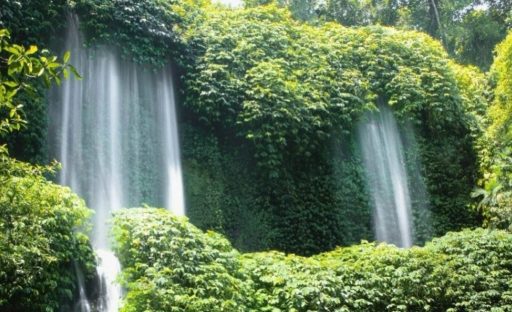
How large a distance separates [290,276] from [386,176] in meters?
6.68

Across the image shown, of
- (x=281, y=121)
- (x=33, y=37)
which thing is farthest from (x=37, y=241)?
(x=281, y=121)

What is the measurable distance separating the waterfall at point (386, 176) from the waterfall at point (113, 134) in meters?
4.92

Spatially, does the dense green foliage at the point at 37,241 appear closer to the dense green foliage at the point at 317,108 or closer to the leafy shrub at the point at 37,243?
the leafy shrub at the point at 37,243

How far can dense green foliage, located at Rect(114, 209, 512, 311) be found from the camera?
7.50 m

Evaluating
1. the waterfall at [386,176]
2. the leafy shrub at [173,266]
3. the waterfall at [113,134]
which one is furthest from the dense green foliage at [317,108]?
the leafy shrub at [173,266]

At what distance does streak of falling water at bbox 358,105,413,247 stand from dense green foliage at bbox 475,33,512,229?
1860mm

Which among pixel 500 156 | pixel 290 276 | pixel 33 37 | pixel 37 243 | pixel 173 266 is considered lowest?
pixel 290 276

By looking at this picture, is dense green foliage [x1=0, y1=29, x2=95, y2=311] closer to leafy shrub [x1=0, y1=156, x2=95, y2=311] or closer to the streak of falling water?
leafy shrub [x1=0, y1=156, x2=95, y2=311]

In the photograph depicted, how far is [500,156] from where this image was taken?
13188 mm

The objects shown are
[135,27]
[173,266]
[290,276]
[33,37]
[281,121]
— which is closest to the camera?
[173,266]

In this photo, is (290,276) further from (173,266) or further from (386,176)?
(386,176)

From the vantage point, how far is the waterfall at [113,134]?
11.2 metres

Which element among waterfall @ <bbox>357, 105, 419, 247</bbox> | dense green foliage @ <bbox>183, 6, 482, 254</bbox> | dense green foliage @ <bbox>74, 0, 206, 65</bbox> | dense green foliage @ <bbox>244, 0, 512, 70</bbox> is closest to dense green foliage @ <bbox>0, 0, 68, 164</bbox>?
dense green foliage @ <bbox>74, 0, 206, 65</bbox>

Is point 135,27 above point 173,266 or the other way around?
above
